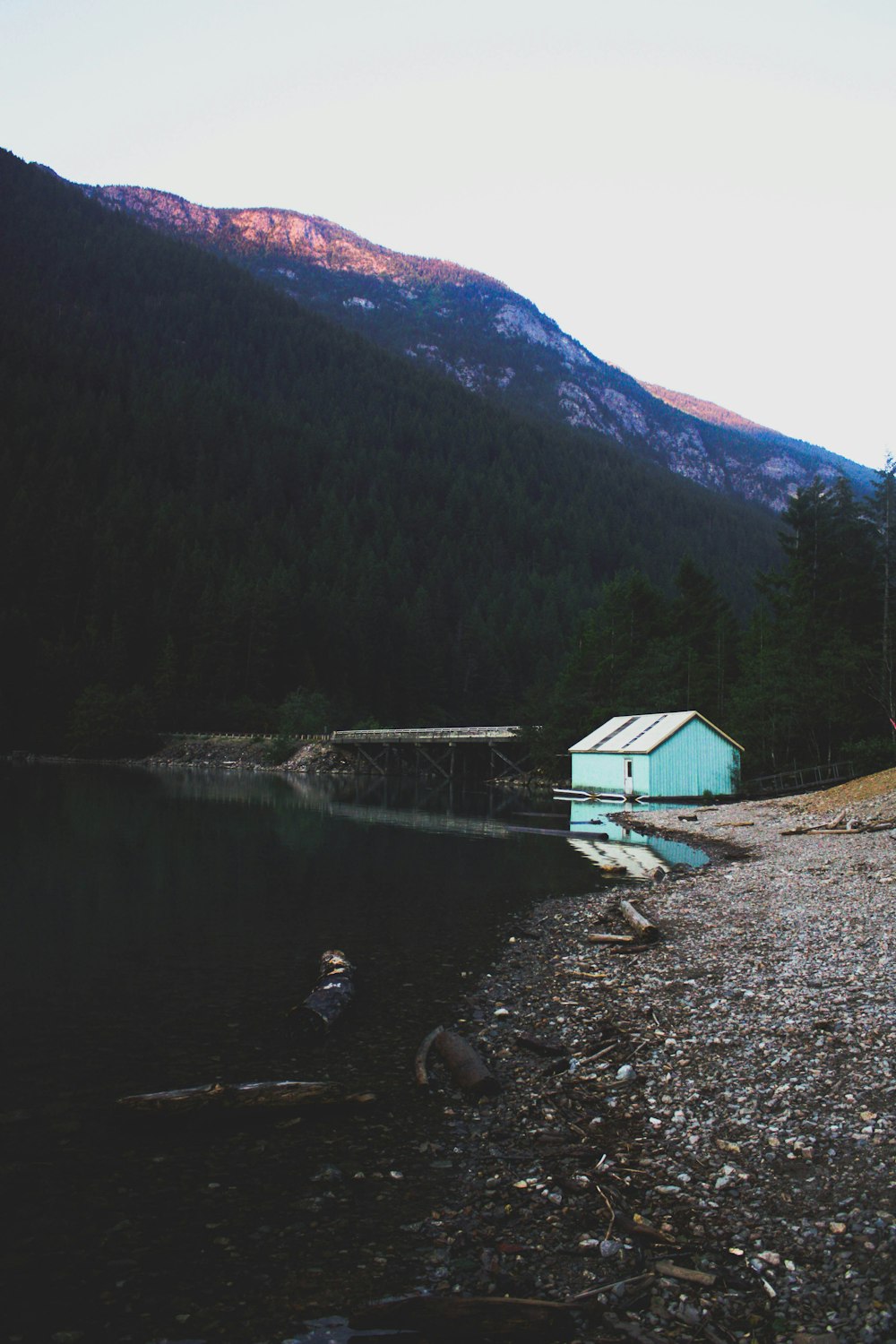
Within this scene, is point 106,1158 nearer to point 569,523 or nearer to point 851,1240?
point 851,1240

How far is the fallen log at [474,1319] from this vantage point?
4.95 m

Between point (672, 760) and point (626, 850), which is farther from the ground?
point (672, 760)

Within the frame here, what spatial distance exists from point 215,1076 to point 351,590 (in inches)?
4881

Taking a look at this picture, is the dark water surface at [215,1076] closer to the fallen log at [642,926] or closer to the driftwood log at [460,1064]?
the driftwood log at [460,1064]

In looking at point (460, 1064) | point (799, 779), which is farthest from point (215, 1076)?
point (799, 779)

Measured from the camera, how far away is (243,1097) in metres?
8.14

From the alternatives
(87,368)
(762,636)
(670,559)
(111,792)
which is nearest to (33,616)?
(111,792)

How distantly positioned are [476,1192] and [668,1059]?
3.27 metres

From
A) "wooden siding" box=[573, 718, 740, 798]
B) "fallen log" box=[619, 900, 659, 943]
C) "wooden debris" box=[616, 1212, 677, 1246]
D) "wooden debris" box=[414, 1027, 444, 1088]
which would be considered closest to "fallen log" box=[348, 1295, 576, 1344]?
"wooden debris" box=[616, 1212, 677, 1246]

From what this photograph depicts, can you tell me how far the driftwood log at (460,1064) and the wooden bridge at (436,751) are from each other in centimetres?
6126

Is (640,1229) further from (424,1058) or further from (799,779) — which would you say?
(799,779)

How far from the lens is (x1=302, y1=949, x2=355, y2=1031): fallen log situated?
11.0 m

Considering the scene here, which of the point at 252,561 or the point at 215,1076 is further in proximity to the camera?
the point at 252,561

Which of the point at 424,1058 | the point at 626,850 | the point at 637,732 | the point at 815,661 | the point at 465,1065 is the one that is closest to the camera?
the point at 465,1065
